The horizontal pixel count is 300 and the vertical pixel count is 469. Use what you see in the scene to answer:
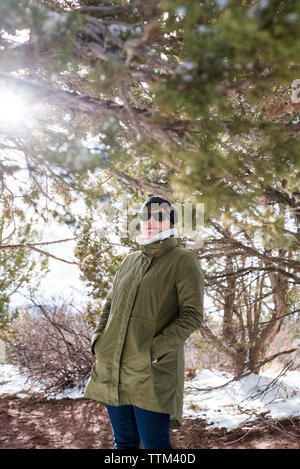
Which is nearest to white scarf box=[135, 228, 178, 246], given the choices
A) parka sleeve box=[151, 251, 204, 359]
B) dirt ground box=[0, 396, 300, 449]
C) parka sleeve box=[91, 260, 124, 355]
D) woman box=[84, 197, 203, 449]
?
woman box=[84, 197, 203, 449]

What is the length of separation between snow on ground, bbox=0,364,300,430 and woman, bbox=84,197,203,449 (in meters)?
1.93

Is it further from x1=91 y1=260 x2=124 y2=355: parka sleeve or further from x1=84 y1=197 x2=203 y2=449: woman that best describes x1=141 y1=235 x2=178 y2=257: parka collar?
x1=91 y1=260 x2=124 y2=355: parka sleeve

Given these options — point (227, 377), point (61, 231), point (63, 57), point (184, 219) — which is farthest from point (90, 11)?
A: point (227, 377)

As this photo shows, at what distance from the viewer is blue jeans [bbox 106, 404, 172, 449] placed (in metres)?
1.76

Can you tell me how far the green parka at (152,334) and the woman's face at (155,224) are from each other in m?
0.07

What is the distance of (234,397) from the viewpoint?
4547mm

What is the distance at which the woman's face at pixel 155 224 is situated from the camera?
6.70 ft

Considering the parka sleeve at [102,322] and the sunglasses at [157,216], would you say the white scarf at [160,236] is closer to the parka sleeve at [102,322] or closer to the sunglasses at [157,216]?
the sunglasses at [157,216]

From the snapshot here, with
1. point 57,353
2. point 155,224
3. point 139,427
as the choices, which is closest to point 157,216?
point 155,224

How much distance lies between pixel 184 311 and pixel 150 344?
0.24 m

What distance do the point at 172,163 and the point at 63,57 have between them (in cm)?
62

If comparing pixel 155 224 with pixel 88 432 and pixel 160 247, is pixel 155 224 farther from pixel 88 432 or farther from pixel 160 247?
pixel 88 432

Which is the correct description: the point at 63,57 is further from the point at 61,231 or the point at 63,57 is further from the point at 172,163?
the point at 61,231

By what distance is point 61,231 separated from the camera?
305 cm
